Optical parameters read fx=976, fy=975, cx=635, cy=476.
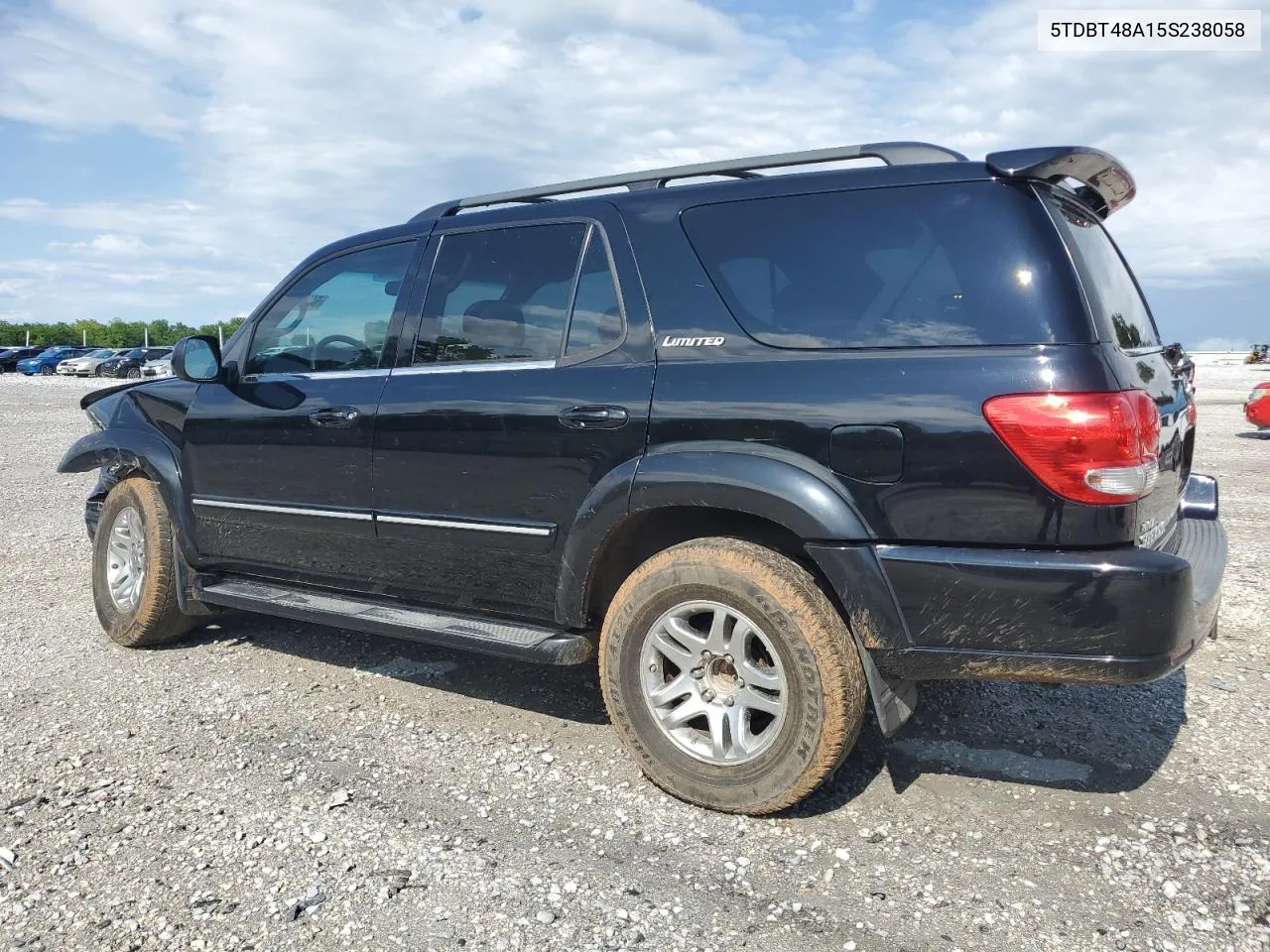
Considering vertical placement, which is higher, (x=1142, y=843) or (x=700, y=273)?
(x=700, y=273)

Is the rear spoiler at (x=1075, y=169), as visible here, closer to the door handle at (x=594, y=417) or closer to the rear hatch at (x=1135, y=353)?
the rear hatch at (x=1135, y=353)

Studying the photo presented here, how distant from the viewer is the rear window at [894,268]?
2633mm

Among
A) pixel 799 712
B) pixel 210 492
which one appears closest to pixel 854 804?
pixel 799 712

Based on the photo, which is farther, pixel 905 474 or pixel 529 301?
pixel 529 301

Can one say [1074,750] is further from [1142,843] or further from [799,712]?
[799,712]

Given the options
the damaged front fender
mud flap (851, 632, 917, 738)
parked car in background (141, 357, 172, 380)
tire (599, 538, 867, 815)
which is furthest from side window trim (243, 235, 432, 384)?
parked car in background (141, 357, 172, 380)

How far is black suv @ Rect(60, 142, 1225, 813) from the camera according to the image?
254 cm

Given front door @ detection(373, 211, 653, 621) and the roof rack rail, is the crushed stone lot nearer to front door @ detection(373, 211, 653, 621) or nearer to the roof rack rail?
front door @ detection(373, 211, 653, 621)

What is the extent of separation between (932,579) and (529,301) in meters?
1.76

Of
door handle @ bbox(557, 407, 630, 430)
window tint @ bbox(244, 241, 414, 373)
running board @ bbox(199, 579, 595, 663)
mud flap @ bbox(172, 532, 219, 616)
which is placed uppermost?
window tint @ bbox(244, 241, 414, 373)

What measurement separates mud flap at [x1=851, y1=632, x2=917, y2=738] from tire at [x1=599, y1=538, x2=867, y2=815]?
0.04 m

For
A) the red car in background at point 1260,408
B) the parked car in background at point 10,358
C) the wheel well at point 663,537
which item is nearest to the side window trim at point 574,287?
the wheel well at point 663,537

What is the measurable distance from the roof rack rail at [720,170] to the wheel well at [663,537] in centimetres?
115

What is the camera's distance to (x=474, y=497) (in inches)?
136
